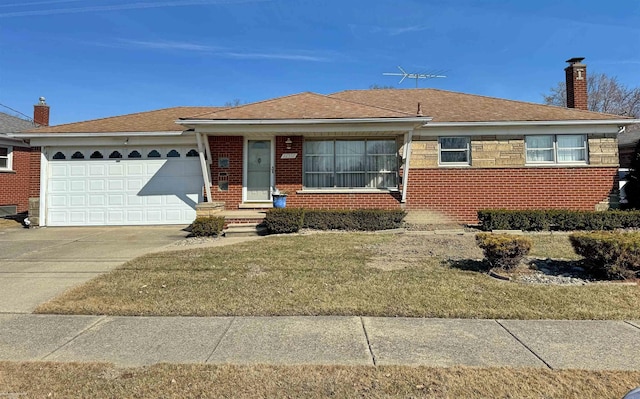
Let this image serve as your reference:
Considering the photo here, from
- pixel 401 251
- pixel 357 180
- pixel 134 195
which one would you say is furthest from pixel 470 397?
pixel 134 195

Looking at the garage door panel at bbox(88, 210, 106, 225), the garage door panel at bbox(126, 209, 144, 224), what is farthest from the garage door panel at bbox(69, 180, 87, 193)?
the garage door panel at bbox(126, 209, 144, 224)

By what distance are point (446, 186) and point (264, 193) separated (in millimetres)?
6160

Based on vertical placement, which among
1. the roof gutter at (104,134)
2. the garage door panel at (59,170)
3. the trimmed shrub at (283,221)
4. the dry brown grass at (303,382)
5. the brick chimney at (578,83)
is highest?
the brick chimney at (578,83)

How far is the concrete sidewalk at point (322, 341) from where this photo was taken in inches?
141

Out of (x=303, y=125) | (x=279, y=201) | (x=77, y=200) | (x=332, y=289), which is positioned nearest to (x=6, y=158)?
(x=77, y=200)

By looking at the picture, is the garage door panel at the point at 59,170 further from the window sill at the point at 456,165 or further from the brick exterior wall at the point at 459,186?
the window sill at the point at 456,165

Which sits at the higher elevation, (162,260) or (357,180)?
(357,180)

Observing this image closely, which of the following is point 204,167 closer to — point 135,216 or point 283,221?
point 135,216

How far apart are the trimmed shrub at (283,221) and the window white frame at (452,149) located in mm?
5520

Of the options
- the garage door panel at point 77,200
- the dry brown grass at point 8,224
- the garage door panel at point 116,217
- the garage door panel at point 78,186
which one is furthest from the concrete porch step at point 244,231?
the dry brown grass at point 8,224

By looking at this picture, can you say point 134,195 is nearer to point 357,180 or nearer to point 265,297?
point 357,180

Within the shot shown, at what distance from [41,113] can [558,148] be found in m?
24.8

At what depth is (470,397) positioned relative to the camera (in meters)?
2.90

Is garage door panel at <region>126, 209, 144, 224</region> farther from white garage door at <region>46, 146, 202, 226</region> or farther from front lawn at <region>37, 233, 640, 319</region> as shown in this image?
front lawn at <region>37, 233, 640, 319</region>
